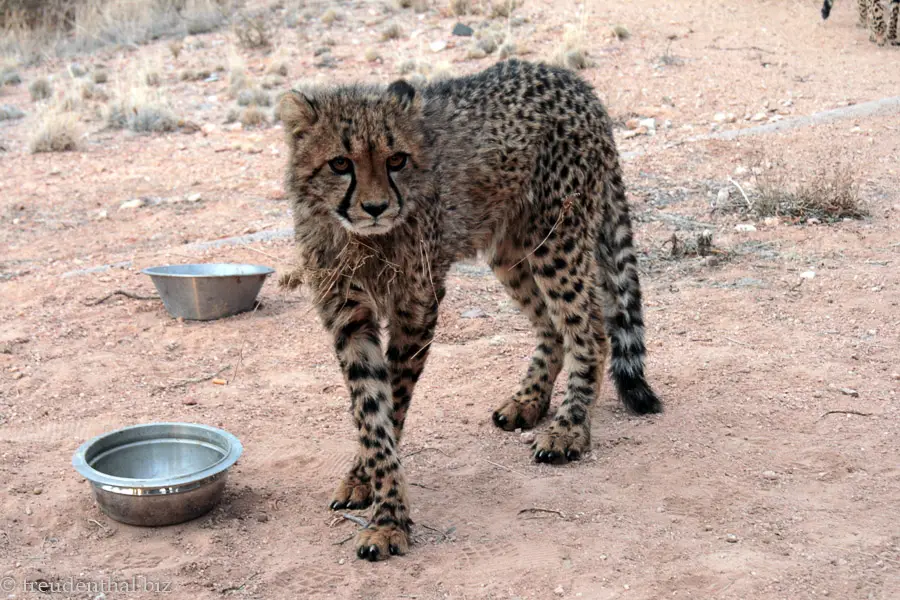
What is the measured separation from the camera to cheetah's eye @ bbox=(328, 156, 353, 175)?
3.77m

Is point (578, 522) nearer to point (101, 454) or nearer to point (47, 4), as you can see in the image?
point (101, 454)

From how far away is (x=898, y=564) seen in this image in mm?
3518

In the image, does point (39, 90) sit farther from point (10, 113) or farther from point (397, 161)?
point (397, 161)

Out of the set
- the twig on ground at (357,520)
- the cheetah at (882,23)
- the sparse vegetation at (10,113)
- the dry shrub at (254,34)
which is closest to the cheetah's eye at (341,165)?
the twig on ground at (357,520)

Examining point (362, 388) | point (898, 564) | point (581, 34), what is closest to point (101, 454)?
point (362, 388)

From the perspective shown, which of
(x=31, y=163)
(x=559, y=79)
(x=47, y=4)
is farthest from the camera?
(x=47, y=4)

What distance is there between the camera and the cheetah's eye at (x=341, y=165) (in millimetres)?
3768

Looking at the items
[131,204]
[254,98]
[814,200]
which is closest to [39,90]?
[254,98]

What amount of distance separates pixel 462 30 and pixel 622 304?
36.2ft

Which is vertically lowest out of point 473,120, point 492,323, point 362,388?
point 492,323

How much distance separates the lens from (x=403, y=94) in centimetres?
401

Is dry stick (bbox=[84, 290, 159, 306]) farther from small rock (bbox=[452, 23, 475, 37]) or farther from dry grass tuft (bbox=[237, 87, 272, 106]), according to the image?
small rock (bbox=[452, 23, 475, 37])

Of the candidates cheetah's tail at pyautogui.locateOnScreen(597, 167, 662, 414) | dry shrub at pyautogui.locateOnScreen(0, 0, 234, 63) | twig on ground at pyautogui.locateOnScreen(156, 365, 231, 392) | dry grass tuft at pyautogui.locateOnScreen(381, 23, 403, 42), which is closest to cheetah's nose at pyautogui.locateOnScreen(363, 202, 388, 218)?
cheetah's tail at pyautogui.locateOnScreen(597, 167, 662, 414)

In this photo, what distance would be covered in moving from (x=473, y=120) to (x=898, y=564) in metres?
2.57
